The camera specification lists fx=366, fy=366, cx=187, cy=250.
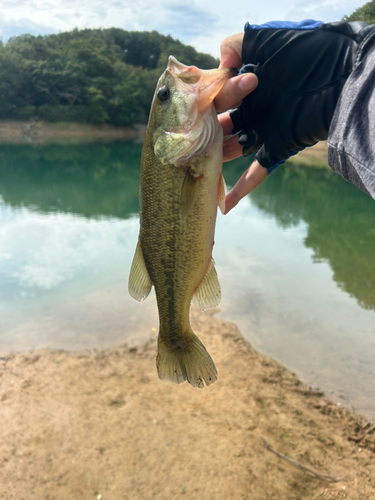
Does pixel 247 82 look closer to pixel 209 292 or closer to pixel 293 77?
pixel 293 77

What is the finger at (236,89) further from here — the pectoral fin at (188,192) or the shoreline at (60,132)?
the shoreline at (60,132)

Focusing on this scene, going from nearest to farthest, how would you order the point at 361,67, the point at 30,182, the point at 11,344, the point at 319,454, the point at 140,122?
the point at 361,67 < the point at 319,454 < the point at 11,344 < the point at 30,182 < the point at 140,122

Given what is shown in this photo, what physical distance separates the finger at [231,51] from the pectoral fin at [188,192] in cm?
86

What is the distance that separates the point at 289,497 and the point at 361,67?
3632mm

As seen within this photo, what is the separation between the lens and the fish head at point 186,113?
79.7 inches

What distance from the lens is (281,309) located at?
7590 mm

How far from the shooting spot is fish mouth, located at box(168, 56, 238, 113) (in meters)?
2.04

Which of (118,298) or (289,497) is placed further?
(118,298)

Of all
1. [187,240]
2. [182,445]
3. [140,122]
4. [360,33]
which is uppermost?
[360,33]

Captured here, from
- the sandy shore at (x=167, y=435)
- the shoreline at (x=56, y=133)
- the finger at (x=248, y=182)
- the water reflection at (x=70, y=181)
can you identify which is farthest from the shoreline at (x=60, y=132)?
the finger at (x=248, y=182)

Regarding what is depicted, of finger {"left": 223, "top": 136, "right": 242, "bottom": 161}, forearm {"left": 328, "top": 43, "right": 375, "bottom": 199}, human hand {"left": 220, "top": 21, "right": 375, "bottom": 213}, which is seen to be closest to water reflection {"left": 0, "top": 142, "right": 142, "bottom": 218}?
finger {"left": 223, "top": 136, "right": 242, "bottom": 161}

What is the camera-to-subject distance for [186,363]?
235 cm

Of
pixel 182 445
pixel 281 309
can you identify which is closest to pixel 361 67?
pixel 182 445

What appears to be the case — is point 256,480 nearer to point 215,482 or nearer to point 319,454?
point 215,482
